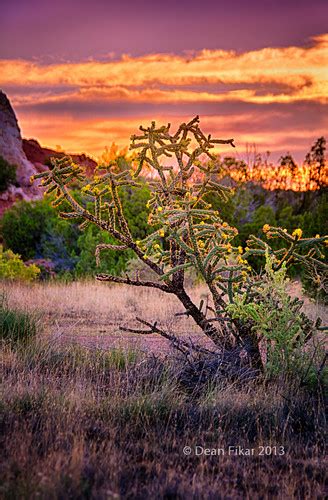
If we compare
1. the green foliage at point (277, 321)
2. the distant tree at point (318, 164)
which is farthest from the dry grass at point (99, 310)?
the distant tree at point (318, 164)

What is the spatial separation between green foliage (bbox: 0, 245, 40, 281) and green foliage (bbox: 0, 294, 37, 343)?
7242 mm

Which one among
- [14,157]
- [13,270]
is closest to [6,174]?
[14,157]

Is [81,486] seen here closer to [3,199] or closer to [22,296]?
[22,296]

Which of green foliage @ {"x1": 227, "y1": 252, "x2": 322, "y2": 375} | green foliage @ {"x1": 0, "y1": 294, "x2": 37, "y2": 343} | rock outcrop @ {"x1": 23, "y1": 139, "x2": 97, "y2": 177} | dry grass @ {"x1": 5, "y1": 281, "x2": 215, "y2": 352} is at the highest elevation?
rock outcrop @ {"x1": 23, "y1": 139, "x2": 97, "y2": 177}

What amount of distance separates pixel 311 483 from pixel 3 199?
36.0 meters

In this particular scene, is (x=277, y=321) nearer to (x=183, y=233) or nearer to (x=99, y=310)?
(x=183, y=233)

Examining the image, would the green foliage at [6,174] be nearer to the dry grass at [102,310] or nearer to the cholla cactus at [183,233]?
the dry grass at [102,310]

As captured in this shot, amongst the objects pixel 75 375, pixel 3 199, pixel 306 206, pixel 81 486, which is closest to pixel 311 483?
pixel 81 486

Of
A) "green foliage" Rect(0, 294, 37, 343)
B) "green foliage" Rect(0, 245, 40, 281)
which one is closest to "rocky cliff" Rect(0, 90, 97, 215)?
"green foliage" Rect(0, 245, 40, 281)

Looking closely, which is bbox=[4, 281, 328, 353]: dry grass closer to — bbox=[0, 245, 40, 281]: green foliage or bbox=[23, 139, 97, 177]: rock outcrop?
bbox=[0, 245, 40, 281]: green foliage

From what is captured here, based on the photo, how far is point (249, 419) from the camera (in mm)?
5734

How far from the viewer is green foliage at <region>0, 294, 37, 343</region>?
28.5 ft

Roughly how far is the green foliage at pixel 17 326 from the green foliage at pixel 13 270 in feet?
23.8

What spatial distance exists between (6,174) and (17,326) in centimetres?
3181
